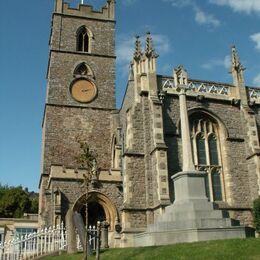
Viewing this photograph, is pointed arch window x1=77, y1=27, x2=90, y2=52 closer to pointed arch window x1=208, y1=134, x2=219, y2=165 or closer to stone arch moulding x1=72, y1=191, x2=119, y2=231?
stone arch moulding x1=72, y1=191, x2=119, y2=231

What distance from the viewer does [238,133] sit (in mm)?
22250

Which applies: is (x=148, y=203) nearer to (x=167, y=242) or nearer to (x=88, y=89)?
(x=167, y=242)

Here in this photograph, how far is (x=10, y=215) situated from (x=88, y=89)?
72.6 ft

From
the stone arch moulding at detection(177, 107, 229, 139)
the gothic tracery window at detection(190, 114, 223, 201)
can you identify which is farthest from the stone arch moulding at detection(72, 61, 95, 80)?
the gothic tracery window at detection(190, 114, 223, 201)

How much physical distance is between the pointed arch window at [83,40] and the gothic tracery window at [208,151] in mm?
15796

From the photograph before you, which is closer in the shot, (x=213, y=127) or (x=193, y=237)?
(x=193, y=237)

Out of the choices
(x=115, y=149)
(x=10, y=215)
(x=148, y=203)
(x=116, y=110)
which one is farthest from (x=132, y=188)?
(x=10, y=215)

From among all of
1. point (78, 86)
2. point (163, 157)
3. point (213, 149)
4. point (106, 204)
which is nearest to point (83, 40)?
point (78, 86)

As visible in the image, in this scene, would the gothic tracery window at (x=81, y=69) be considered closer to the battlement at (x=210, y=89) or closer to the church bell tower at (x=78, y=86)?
the church bell tower at (x=78, y=86)

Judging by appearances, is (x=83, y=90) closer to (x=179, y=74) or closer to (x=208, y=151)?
(x=179, y=74)

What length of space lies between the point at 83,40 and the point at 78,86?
5216 mm

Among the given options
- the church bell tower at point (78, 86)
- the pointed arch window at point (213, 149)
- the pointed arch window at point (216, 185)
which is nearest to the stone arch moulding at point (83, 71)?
the church bell tower at point (78, 86)

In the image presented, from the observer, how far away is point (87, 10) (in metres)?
35.2

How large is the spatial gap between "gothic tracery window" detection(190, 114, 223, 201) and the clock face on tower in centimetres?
1185
